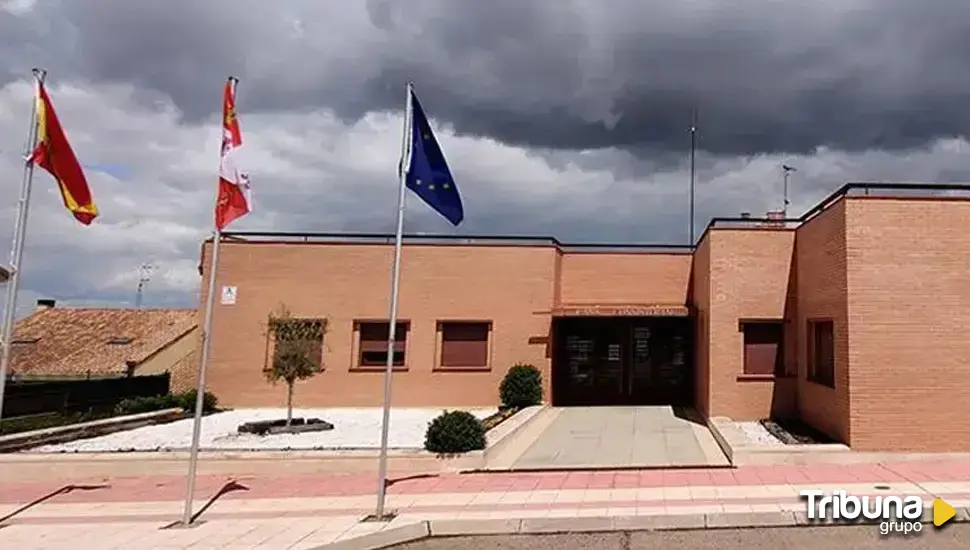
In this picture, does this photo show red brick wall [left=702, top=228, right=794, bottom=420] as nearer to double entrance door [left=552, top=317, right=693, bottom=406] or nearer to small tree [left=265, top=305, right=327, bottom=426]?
double entrance door [left=552, top=317, right=693, bottom=406]

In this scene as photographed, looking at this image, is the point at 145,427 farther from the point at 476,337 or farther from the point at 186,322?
the point at 186,322

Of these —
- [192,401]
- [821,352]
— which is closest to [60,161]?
[192,401]

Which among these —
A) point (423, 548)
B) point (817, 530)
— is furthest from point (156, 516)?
point (817, 530)

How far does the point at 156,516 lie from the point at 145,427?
746cm

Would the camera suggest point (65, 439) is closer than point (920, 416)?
No

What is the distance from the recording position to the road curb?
7520 mm

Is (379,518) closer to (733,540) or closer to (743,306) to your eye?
(733,540)

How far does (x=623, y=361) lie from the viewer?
64.5 feet

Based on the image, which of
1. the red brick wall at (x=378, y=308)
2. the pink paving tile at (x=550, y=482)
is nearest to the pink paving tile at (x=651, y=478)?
the pink paving tile at (x=550, y=482)

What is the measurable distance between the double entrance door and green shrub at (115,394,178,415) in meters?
9.97

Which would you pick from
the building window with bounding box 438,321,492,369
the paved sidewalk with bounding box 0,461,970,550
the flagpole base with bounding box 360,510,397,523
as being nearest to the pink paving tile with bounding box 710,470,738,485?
the paved sidewalk with bounding box 0,461,970,550

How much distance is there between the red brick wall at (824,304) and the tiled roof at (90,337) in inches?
880

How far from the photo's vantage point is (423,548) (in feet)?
23.5

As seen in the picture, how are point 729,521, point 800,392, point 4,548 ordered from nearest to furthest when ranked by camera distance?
point 4,548, point 729,521, point 800,392
